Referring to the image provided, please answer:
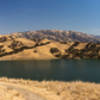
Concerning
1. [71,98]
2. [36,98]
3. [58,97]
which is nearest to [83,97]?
[71,98]

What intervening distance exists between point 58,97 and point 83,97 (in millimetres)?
3500

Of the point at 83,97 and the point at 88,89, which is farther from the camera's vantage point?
the point at 88,89

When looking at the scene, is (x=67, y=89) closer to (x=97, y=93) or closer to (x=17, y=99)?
(x=97, y=93)

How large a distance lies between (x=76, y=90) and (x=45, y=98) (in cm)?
617

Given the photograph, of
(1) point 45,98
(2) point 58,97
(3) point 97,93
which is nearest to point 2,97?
(1) point 45,98

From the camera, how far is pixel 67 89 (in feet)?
82.2

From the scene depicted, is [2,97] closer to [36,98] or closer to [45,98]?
[36,98]

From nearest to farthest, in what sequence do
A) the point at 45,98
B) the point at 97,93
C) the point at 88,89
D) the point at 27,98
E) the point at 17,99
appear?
the point at 17,99
the point at 27,98
the point at 45,98
the point at 97,93
the point at 88,89

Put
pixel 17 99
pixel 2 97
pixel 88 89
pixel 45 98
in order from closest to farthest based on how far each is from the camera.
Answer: pixel 2 97 < pixel 17 99 < pixel 45 98 < pixel 88 89

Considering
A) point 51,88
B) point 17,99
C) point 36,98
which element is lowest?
point 51,88

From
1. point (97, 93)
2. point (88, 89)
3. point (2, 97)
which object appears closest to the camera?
point (2, 97)

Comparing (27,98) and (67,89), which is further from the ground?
(27,98)

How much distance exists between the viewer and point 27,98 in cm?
1872

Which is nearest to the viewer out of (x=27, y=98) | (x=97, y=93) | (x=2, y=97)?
(x=2, y=97)
